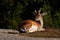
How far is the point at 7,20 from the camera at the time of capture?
14.3 metres

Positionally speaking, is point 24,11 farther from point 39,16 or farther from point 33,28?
point 33,28

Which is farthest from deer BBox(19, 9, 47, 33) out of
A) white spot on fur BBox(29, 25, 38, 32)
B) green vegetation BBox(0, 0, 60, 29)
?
green vegetation BBox(0, 0, 60, 29)

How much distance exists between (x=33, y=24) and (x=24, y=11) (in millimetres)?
2072

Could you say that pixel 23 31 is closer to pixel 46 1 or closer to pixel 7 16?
pixel 7 16

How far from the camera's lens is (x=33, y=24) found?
13086 millimetres

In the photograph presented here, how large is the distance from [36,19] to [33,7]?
5.08ft

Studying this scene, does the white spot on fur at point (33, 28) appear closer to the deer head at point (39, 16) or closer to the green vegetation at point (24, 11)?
the deer head at point (39, 16)

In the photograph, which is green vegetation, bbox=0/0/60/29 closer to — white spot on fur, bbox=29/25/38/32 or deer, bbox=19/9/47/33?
deer, bbox=19/9/47/33

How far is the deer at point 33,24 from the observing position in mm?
12867

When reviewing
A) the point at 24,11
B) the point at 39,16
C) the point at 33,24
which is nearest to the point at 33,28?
the point at 33,24

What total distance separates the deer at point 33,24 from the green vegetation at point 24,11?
3.18 feet

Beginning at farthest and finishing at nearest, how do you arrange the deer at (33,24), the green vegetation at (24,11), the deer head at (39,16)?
1. the green vegetation at (24,11)
2. the deer head at (39,16)
3. the deer at (33,24)

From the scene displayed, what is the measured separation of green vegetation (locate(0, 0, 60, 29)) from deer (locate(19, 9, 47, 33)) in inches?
38.2

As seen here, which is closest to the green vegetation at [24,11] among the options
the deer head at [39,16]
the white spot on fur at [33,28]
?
the deer head at [39,16]
